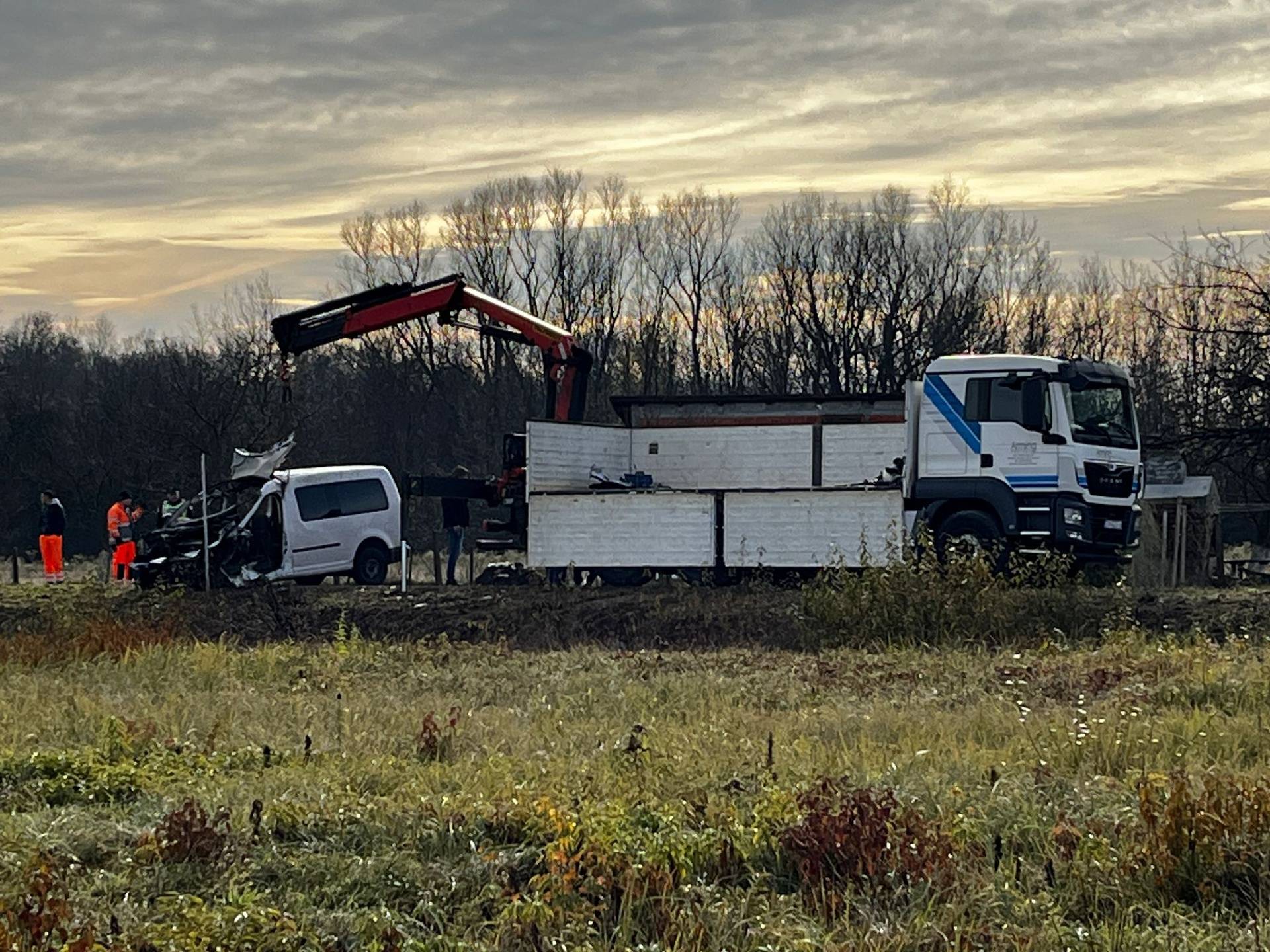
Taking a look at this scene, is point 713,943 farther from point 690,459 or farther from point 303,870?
point 690,459

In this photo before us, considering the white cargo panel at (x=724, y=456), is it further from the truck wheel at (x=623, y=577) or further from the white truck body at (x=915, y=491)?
the truck wheel at (x=623, y=577)

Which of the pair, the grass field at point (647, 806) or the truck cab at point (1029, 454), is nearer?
the grass field at point (647, 806)

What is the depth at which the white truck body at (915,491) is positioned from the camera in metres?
20.7

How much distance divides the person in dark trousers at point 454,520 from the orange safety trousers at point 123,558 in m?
5.71

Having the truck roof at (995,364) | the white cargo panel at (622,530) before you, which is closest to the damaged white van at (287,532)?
the white cargo panel at (622,530)

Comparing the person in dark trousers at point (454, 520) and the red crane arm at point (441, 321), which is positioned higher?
the red crane arm at point (441, 321)

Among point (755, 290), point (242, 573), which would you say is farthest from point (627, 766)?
point (755, 290)

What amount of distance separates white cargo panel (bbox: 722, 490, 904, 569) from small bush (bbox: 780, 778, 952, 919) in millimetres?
14153

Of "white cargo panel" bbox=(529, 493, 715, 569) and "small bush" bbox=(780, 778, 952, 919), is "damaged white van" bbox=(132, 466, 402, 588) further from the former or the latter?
"small bush" bbox=(780, 778, 952, 919)

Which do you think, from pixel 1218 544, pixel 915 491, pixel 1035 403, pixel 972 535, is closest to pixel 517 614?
pixel 915 491

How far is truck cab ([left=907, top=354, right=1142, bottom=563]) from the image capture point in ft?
67.6

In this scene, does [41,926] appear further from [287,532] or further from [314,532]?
[314,532]

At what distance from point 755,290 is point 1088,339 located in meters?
12.6

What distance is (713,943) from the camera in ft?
20.4
